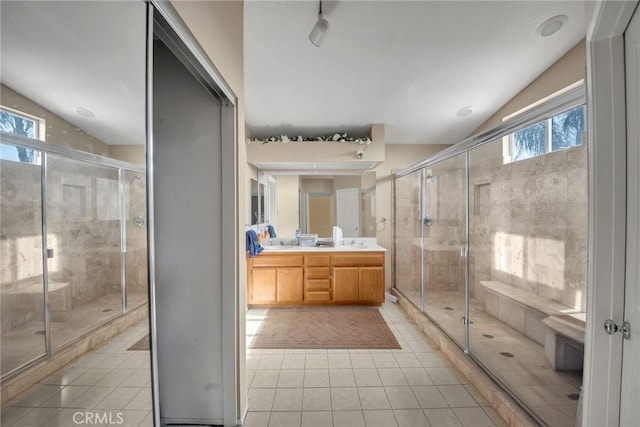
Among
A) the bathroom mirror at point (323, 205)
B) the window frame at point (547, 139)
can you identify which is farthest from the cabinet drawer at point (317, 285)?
the window frame at point (547, 139)

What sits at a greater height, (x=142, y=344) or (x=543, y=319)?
(x=142, y=344)

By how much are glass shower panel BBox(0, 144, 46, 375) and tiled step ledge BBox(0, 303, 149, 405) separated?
29 mm

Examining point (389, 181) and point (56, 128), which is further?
point (389, 181)

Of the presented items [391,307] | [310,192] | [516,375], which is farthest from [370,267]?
[516,375]

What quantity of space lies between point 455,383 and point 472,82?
2832 mm

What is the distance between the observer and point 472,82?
2797mm

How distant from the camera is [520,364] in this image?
1842 millimetres

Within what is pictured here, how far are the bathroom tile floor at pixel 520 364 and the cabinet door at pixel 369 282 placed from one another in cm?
93

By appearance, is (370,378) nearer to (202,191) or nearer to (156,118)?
(202,191)

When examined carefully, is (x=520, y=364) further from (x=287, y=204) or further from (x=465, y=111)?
(x=287, y=204)

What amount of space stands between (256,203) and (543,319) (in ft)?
10.7

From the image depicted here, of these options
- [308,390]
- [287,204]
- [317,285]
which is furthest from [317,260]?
[308,390]

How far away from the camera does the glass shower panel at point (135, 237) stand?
820 millimetres

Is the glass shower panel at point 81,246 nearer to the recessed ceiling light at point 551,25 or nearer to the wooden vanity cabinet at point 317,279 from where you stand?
the wooden vanity cabinet at point 317,279
